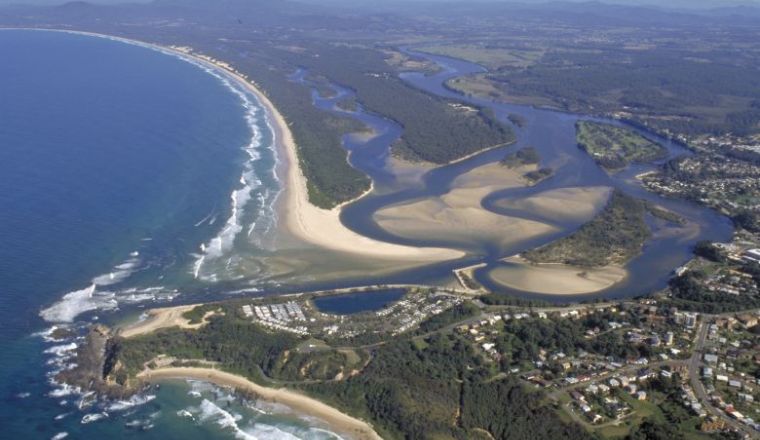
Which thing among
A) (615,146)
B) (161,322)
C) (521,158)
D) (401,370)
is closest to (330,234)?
(161,322)

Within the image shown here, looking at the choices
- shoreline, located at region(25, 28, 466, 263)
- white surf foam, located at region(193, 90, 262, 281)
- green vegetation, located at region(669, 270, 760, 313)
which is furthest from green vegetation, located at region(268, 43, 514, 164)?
green vegetation, located at region(669, 270, 760, 313)

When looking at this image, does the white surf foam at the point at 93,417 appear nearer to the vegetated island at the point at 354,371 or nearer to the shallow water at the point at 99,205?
the shallow water at the point at 99,205

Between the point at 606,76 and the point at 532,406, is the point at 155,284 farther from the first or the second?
the point at 606,76

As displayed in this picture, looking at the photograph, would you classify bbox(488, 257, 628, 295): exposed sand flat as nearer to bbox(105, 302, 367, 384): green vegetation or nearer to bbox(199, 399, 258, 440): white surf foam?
bbox(105, 302, 367, 384): green vegetation

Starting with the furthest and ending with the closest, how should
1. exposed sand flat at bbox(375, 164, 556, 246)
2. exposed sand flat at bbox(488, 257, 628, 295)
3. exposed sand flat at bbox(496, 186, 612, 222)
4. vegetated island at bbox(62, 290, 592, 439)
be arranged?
1. exposed sand flat at bbox(496, 186, 612, 222)
2. exposed sand flat at bbox(375, 164, 556, 246)
3. exposed sand flat at bbox(488, 257, 628, 295)
4. vegetated island at bbox(62, 290, 592, 439)

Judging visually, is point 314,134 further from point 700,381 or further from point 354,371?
point 700,381
